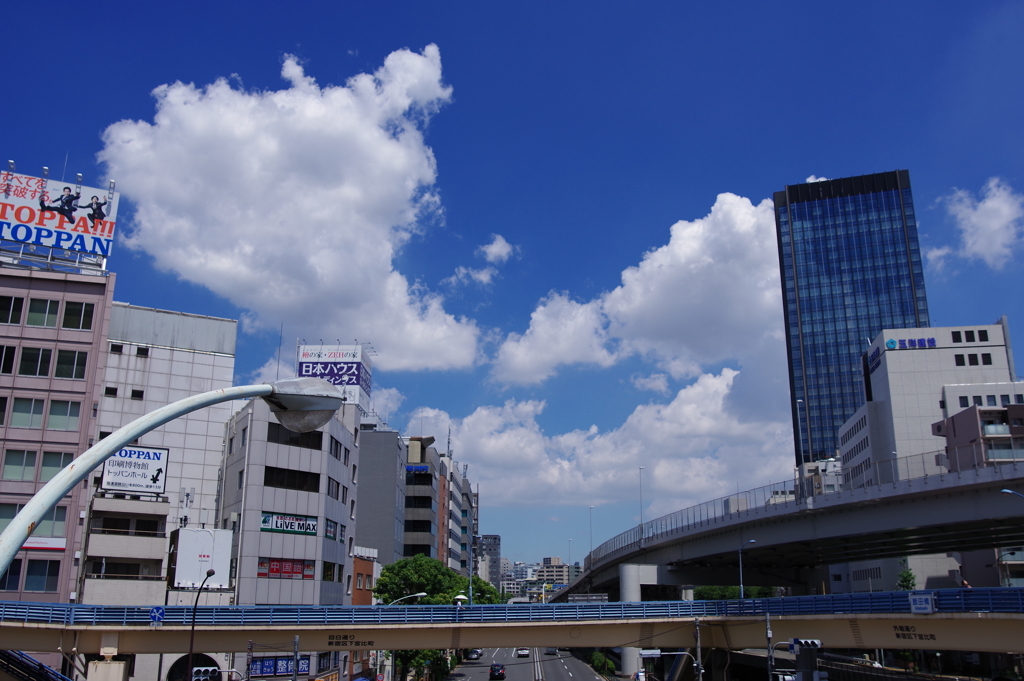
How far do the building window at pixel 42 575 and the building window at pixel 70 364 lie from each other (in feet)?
42.8

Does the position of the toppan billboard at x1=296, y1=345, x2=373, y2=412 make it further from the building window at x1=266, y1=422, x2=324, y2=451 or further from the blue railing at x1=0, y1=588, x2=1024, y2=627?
the blue railing at x1=0, y1=588, x2=1024, y2=627

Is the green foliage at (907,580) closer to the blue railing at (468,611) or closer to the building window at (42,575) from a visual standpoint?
the blue railing at (468,611)

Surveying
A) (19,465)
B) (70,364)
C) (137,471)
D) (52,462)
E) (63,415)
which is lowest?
(19,465)

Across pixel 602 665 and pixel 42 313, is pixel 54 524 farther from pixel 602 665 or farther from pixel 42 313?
pixel 602 665

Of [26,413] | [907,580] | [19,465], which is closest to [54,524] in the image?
[19,465]

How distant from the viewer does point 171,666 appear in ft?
173

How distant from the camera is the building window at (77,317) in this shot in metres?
56.3

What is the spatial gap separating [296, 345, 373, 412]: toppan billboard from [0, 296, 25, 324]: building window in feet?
133

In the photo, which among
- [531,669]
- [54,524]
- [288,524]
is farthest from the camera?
A: [531,669]

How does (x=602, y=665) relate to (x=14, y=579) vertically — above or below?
below

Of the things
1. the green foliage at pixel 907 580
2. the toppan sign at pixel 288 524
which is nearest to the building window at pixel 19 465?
the toppan sign at pixel 288 524

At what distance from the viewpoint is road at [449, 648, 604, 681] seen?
82.8m

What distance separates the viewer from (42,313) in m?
55.9

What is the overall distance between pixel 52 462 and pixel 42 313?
11.1 metres
